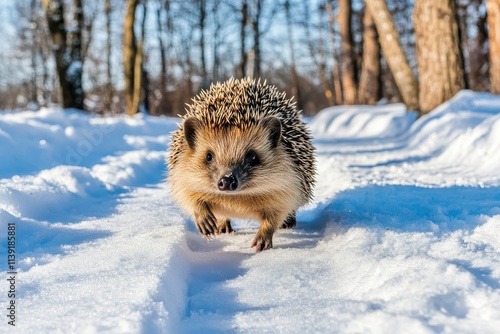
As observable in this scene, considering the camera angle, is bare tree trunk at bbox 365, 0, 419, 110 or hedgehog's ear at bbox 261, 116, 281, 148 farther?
bare tree trunk at bbox 365, 0, 419, 110

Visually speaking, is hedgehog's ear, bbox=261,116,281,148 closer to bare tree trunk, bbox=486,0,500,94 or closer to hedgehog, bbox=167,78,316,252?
hedgehog, bbox=167,78,316,252

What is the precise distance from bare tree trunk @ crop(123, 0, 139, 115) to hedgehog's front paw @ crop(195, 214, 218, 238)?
15.3 metres

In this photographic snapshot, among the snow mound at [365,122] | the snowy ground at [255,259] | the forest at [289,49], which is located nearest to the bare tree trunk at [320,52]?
the forest at [289,49]

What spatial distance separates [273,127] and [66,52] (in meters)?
10.7

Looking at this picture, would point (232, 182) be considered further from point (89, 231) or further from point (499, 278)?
point (499, 278)

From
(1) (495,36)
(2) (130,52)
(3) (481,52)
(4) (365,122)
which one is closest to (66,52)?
(2) (130,52)

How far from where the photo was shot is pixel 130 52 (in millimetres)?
18094

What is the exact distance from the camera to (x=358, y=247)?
9.31 feet

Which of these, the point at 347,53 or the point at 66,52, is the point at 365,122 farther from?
the point at 66,52

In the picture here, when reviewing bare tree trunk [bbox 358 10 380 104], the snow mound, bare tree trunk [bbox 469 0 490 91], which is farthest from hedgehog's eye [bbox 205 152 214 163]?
bare tree trunk [bbox 469 0 490 91]

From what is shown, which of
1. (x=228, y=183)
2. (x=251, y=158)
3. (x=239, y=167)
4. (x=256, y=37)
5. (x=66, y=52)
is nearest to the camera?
(x=228, y=183)

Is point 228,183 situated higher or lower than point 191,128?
lower

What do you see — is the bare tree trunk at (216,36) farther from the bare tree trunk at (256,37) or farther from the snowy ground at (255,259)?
the snowy ground at (255,259)

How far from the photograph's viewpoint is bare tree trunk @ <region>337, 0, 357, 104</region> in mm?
21453
